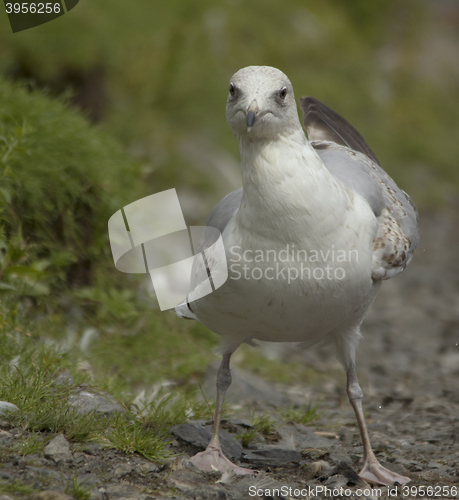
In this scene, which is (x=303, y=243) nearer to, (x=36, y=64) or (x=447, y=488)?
(x=447, y=488)

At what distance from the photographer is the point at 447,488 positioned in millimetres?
2842

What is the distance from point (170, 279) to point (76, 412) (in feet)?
5.93

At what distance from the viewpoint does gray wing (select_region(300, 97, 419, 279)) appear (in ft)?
10.5

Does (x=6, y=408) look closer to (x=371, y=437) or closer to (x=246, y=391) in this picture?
(x=246, y=391)

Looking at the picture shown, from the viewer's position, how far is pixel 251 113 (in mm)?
2652

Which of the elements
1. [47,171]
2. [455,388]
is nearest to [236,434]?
[455,388]

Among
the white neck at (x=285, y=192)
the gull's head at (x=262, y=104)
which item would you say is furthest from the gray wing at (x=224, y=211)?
the gull's head at (x=262, y=104)

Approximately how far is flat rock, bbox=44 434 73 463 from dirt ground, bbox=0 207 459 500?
2cm

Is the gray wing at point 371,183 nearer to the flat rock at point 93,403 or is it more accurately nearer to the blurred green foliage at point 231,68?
the flat rock at point 93,403

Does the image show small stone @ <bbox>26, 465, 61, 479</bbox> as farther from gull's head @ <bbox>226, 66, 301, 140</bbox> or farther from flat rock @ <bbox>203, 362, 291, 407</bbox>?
flat rock @ <bbox>203, 362, 291, 407</bbox>

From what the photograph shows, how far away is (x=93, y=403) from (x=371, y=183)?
5.97ft

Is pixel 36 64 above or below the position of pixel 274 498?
above

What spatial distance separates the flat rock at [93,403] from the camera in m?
3.11

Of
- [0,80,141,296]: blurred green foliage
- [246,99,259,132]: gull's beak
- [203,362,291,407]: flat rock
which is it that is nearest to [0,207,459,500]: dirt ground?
[203,362,291,407]: flat rock
